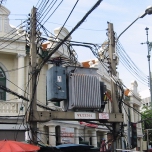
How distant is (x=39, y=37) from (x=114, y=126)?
3.98 meters

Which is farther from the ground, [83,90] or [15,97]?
[15,97]

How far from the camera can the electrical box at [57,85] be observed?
37.9ft

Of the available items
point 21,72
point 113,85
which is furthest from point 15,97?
point 113,85

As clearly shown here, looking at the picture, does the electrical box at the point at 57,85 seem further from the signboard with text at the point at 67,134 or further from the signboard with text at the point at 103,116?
the signboard with text at the point at 67,134

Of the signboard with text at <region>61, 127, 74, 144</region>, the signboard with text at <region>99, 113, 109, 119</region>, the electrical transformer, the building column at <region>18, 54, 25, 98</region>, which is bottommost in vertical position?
the signboard with text at <region>61, 127, 74, 144</region>

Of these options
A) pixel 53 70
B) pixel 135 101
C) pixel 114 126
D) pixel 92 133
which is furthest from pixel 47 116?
pixel 135 101

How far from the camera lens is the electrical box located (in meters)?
11.5

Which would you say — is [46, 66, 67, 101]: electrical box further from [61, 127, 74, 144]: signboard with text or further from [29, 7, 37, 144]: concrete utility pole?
[61, 127, 74, 144]: signboard with text

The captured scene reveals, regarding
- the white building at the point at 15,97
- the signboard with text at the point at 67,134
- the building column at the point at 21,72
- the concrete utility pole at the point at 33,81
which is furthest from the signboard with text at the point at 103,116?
the signboard with text at the point at 67,134

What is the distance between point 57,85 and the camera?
38.0 feet

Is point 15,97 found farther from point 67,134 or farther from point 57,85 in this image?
point 57,85

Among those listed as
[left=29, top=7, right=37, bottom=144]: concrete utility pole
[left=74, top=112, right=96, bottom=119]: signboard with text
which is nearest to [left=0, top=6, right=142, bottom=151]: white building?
[left=29, top=7, right=37, bottom=144]: concrete utility pole

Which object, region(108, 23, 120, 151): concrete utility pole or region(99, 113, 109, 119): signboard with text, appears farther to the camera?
region(108, 23, 120, 151): concrete utility pole

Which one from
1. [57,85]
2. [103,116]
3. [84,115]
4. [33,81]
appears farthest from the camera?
[103,116]
